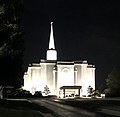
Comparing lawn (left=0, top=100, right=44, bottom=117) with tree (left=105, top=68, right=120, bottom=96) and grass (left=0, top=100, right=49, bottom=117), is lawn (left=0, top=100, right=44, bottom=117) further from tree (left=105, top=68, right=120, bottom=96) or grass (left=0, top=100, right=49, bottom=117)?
tree (left=105, top=68, right=120, bottom=96)

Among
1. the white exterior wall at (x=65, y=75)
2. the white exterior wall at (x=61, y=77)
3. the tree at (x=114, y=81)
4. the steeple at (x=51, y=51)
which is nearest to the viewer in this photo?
the tree at (x=114, y=81)

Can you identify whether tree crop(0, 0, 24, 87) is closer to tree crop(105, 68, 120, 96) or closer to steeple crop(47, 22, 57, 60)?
tree crop(105, 68, 120, 96)

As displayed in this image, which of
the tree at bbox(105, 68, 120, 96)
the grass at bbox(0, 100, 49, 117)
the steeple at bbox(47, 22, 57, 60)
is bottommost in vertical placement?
the grass at bbox(0, 100, 49, 117)

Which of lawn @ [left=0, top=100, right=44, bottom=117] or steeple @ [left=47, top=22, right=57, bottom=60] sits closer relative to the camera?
lawn @ [left=0, top=100, right=44, bottom=117]

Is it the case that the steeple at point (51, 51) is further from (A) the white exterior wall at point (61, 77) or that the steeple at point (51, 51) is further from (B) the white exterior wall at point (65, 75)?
(B) the white exterior wall at point (65, 75)

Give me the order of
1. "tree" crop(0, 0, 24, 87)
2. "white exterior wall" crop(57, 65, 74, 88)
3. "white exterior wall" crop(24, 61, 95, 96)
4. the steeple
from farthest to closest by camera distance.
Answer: the steeple → "white exterior wall" crop(57, 65, 74, 88) → "white exterior wall" crop(24, 61, 95, 96) → "tree" crop(0, 0, 24, 87)

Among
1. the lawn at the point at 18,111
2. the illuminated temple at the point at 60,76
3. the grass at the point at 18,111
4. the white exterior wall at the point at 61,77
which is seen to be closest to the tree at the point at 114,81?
the illuminated temple at the point at 60,76

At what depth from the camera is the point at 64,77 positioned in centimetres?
17262

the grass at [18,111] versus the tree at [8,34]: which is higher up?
the tree at [8,34]

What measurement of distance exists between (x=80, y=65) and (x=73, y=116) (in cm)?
14214

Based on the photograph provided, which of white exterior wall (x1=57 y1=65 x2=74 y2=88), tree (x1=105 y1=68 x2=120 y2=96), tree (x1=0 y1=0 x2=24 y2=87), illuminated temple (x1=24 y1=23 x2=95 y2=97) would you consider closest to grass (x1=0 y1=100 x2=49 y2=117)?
tree (x1=0 y1=0 x2=24 y2=87)

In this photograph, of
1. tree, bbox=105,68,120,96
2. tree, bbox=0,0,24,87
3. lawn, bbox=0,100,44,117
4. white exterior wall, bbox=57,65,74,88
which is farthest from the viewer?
white exterior wall, bbox=57,65,74,88

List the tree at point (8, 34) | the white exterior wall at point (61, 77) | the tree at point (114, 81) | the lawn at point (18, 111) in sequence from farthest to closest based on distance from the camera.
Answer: the white exterior wall at point (61, 77) < the tree at point (114, 81) < the tree at point (8, 34) < the lawn at point (18, 111)

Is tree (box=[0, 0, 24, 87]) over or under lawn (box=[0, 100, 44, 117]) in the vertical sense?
over
